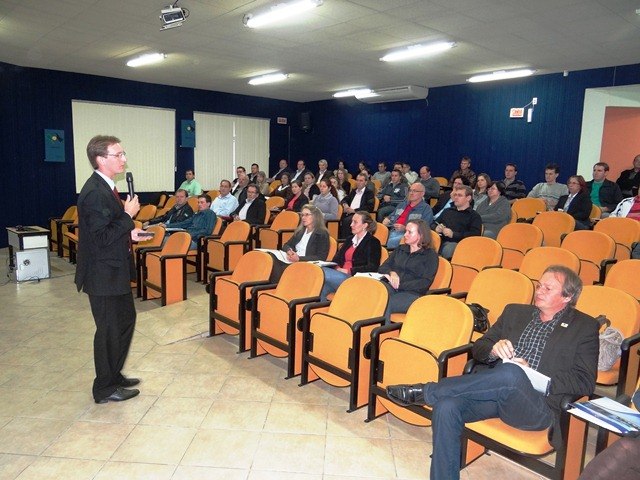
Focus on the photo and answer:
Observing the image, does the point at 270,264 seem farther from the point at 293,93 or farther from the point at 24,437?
the point at 293,93

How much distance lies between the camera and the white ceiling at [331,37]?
5.30 meters

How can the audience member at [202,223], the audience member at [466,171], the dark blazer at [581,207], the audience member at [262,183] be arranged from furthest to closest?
the audience member at [262,183] → the audience member at [466,171] → the audience member at [202,223] → the dark blazer at [581,207]

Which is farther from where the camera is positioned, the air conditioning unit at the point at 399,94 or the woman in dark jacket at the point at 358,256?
the air conditioning unit at the point at 399,94

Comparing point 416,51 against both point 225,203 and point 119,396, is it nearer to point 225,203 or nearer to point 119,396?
point 225,203

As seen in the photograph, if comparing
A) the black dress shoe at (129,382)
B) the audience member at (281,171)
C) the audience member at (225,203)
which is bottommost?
the black dress shoe at (129,382)

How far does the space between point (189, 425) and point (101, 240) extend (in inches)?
49.9

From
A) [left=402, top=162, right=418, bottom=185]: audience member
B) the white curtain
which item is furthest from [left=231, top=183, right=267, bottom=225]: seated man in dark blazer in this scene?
the white curtain

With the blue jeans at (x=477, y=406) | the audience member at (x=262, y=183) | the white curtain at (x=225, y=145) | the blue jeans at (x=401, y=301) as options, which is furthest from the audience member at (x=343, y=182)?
the blue jeans at (x=477, y=406)

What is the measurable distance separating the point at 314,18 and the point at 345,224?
2.86 m

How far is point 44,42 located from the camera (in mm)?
7250

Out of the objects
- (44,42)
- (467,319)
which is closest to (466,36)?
(467,319)

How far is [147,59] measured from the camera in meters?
8.14

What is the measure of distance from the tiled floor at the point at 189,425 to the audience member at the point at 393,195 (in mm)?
4445

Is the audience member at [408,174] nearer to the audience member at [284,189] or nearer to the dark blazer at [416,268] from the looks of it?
the audience member at [284,189]
